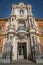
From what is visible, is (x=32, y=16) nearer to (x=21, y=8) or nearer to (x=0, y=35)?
(x=21, y=8)

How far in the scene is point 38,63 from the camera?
512 inches

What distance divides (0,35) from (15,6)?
20.2ft

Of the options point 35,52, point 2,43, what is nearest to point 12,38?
point 2,43

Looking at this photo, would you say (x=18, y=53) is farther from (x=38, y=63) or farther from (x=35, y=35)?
(x=38, y=63)

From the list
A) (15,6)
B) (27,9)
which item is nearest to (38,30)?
(27,9)

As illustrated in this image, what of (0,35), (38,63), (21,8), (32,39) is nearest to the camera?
(38,63)

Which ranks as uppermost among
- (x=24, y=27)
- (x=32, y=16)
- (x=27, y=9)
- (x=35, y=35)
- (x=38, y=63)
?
(x=27, y=9)

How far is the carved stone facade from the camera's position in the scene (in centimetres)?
1692

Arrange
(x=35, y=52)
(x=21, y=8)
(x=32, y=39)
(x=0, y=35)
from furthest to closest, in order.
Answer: (x=21, y=8), (x=0, y=35), (x=32, y=39), (x=35, y=52)

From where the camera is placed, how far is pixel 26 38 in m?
18.1

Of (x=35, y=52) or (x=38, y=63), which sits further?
(x=35, y=52)

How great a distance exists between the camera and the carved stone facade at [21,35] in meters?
16.9

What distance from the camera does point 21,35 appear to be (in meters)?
17.6

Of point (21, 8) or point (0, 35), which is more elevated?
point (21, 8)
